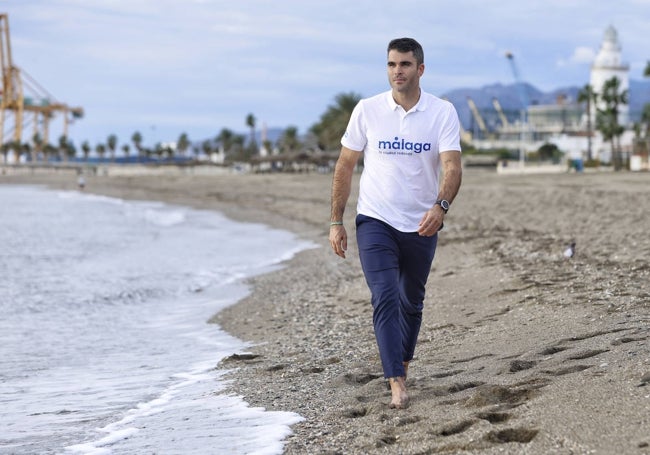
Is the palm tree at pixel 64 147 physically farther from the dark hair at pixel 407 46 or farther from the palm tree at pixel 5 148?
the dark hair at pixel 407 46

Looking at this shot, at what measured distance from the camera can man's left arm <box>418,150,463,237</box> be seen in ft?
14.8

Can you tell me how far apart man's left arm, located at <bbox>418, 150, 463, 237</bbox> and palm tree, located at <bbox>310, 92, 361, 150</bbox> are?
251ft

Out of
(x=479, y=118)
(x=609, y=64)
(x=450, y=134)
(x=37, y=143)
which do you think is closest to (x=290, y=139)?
(x=609, y=64)

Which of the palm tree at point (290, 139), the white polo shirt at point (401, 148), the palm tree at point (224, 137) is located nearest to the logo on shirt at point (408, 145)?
the white polo shirt at point (401, 148)

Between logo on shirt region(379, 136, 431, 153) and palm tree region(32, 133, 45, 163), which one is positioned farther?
palm tree region(32, 133, 45, 163)

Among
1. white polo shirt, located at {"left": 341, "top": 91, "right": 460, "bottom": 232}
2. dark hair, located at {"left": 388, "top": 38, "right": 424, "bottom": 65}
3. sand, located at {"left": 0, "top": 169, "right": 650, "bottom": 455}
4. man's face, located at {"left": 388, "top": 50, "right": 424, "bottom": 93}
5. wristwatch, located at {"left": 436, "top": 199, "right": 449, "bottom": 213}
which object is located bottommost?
sand, located at {"left": 0, "top": 169, "right": 650, "bottom": 455}

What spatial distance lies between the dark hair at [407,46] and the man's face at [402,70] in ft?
0.05

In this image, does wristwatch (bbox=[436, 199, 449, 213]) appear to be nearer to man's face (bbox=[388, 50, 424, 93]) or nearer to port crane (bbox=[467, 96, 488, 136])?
man's face (bbox=[388, 50, 424, 93])

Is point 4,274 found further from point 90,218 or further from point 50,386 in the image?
point 90,218

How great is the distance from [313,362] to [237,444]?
207cm

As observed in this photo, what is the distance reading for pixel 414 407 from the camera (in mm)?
4586

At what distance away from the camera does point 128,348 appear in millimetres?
8148

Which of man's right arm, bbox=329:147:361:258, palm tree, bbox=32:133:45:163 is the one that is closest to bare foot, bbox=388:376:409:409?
man's right arm, bbox=329:147:361:258

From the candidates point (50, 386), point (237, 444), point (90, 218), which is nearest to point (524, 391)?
point (237, 444)
